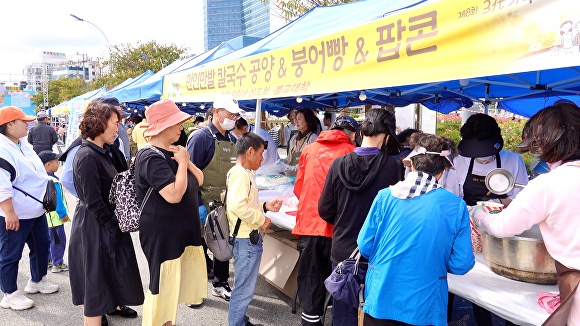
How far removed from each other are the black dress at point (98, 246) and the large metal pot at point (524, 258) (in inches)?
88.9

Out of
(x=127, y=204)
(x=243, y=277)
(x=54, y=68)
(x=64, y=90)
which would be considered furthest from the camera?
(x=54, y=68)

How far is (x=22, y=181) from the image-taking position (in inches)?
139

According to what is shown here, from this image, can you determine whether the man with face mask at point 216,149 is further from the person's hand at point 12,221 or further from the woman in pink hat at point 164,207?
the person's hand at point 12,221

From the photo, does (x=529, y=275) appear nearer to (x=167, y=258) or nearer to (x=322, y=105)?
(x=167, y=258)

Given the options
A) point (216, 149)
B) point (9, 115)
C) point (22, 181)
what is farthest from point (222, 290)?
point (9, 115)

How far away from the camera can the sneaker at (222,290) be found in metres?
3.90

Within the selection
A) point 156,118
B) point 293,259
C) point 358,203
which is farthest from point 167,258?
point 293,259

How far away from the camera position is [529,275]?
6.07 ft

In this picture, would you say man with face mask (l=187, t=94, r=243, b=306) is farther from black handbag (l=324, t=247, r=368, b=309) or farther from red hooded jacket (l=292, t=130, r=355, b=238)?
black handbag (l=324, t=247, r=368, b=309)

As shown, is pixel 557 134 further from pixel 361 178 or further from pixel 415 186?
pixel 361 178

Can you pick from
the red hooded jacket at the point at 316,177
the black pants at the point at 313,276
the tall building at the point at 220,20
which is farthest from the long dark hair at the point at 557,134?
the tall building at the point at 220,20

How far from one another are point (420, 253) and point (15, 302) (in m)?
3.60

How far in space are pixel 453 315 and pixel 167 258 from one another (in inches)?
104

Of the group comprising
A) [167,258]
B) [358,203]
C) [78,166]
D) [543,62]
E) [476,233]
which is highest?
[543,62]
